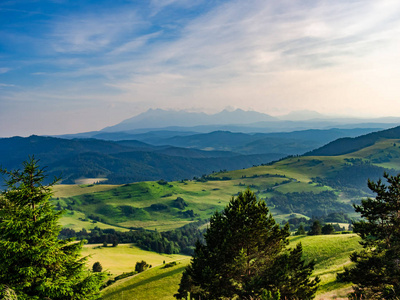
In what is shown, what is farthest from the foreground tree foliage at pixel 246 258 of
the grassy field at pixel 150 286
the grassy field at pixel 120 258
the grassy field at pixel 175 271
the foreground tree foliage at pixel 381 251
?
the grassy field at pixel 120 258

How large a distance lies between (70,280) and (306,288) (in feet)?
64.4

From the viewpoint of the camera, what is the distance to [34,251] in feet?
64.8

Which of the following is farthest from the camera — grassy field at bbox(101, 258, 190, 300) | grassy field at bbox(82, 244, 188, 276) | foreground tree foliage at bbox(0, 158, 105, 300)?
grassy field at bbox(82, 244, 188, 276)

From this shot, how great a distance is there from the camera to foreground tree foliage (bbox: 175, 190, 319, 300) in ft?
87.5

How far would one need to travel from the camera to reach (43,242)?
20266 millimetres

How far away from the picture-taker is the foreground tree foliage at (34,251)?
1939 centimetres

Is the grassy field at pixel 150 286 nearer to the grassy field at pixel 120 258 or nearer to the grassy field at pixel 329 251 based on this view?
the grassy field at pixel 329 251

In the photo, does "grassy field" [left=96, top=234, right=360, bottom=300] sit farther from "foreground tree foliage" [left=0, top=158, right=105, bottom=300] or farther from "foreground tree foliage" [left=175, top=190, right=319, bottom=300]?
"foreground tree foliage" [left=0, top=158, right=105, bottom=300]

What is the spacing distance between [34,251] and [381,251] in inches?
1026

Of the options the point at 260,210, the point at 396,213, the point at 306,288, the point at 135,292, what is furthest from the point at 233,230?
the point at 135,292

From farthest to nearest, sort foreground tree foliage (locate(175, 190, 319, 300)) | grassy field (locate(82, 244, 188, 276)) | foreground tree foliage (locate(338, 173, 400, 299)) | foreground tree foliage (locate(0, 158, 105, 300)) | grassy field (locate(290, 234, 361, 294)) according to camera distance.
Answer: grassy field (locate(82, 244, 188, 276))
grassy field (locate(290, 234, 361, 294))
foreground tree foliage (locate(175, 190, 319, 300))
foreground tree foliage (locate(338, 173, 400, 299))
foreground tree foliage (locate(0, 158, 105, 300))

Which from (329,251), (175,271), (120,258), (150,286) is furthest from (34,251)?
(120,258)

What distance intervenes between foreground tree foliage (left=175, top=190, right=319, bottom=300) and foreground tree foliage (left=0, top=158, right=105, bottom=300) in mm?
11358

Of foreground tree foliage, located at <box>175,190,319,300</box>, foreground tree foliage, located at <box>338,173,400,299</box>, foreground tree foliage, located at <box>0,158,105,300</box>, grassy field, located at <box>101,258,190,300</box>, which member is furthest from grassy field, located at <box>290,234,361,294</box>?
foreground tree foliage, located at <box>0,158,105,300</box>
